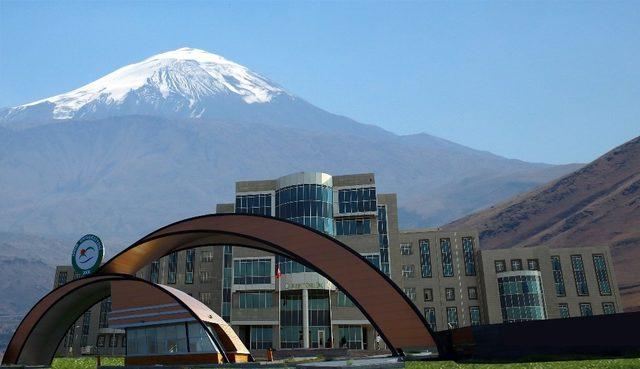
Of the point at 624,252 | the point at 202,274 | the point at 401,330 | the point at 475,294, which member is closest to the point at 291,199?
the point at 202,274

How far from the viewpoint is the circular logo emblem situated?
3647 cm

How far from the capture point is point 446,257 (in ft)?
309

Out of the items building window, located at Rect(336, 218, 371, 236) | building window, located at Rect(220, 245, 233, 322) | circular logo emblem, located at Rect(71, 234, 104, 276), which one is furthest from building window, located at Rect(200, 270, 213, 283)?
circular logo emblem, located at Rect(71, 234, 104, 276)

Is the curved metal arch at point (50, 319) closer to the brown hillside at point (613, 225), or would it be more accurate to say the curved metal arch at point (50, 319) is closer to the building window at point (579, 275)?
the building window at point (579, 275)

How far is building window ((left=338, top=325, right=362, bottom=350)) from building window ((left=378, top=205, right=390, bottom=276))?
411 inches

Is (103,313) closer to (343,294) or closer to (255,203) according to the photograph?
(255,203)

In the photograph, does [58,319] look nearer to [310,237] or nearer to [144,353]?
[144,353]

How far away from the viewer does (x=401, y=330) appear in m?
29.2

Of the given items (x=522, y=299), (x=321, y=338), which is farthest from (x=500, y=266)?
(x=321, y=338)

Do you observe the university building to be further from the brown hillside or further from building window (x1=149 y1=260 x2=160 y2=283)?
the brown hillside

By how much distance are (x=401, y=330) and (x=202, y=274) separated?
237 ft

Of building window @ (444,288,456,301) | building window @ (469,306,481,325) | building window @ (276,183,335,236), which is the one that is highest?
building window @ (276,183,335,236)

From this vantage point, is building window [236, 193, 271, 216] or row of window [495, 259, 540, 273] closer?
building window [236, 193, 271, 216]

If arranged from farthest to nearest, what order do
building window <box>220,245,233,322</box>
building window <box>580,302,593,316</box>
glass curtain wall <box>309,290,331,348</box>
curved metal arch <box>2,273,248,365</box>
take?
building window <box>580,302,593,316</box>
building window <box>220,245,233,322</box>
glass curtain wall <box>309,290,331,348</box>
curved metal arch <box>2,273,248,365</box>
